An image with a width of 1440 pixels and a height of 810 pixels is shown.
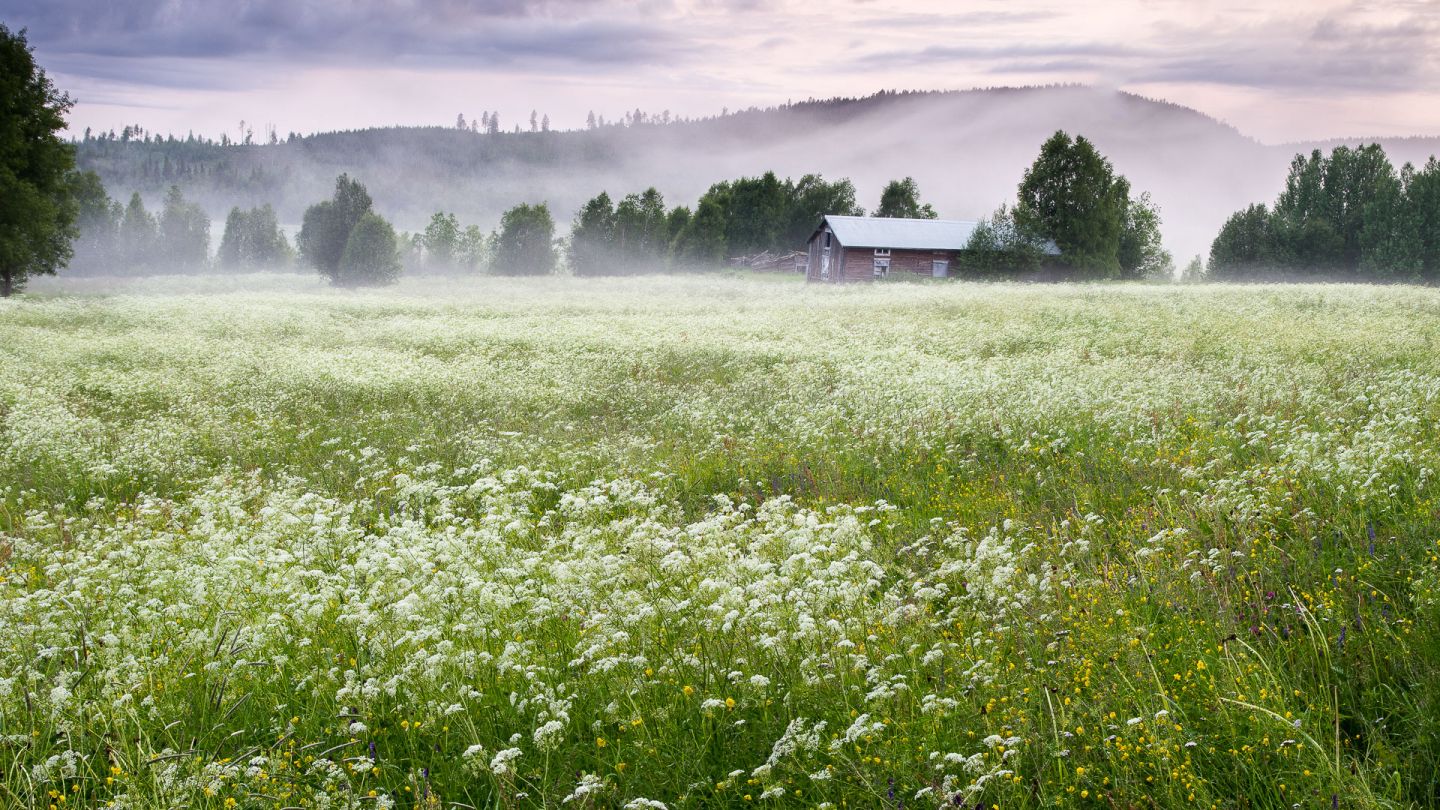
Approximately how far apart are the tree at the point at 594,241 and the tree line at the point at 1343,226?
61.3m

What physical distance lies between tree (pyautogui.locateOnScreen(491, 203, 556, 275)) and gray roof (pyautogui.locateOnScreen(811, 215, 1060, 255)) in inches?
1450

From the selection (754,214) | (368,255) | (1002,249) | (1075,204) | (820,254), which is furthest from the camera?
(754,214)

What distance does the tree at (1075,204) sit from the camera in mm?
58469

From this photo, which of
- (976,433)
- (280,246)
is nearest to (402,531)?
(976,433)

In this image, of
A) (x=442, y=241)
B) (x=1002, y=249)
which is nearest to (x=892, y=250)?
(x=1002, y=249)

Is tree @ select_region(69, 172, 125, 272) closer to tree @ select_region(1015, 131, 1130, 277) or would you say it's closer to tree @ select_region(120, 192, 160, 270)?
tree @ select_region(120, 192, 160, 270)

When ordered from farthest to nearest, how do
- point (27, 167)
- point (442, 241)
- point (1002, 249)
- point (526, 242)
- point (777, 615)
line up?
point (442, 241) < point (526, 242) < point (1002, 249) < point (27, 167) < point (777, 615)

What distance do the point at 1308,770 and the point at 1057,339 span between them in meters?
18.3

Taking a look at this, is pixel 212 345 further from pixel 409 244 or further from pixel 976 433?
pixel 409 244

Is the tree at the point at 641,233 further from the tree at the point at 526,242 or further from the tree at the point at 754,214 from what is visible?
the tree at the point at 526,242

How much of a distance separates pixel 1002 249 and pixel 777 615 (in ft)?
190

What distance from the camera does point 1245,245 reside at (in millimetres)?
73625

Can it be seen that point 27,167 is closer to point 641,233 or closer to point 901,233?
point 901,233

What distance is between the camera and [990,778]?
343cm
